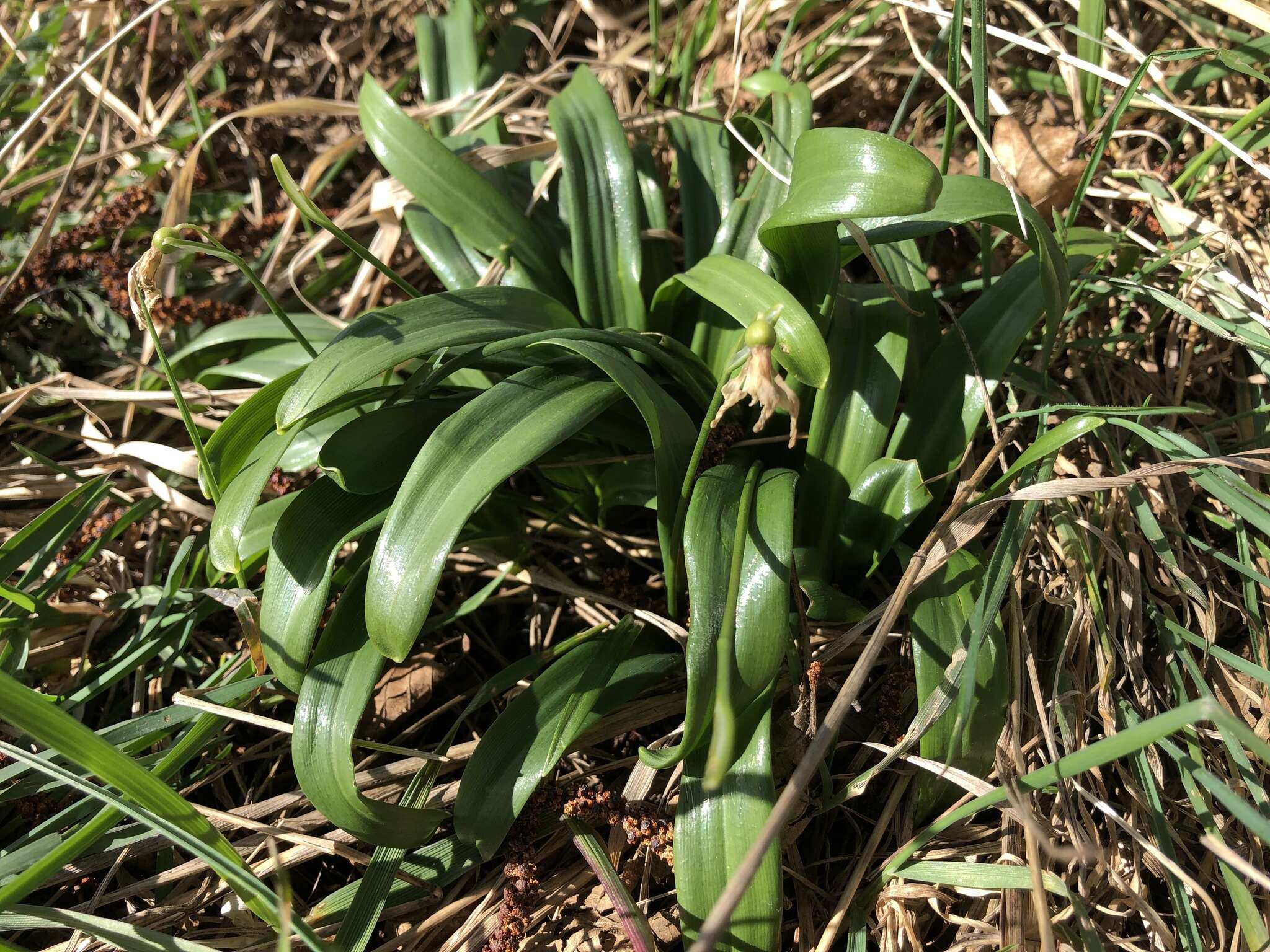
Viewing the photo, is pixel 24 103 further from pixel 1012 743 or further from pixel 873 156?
pixel 1012 743

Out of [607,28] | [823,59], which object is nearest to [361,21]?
[607,28]

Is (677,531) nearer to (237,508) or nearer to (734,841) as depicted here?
(734,841)

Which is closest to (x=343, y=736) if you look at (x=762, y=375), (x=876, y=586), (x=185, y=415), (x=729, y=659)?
(x=185, y=415)

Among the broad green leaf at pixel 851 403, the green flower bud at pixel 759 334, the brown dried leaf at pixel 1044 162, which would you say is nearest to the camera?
the green flower bud at pixel 759 334

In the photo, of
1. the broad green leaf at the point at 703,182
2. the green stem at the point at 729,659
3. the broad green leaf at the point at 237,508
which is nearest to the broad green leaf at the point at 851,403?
the green stem at the point at 729,659

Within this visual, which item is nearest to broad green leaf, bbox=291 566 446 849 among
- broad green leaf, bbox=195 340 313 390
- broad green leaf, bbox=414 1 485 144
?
broad green leaf, bbox=195 340 313 390

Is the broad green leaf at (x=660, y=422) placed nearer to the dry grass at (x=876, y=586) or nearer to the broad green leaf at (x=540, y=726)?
the broad green leaf at (x=540, y=726)
